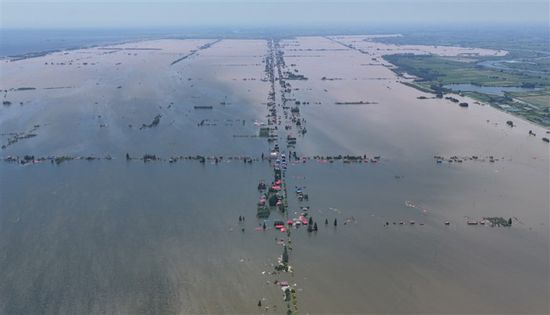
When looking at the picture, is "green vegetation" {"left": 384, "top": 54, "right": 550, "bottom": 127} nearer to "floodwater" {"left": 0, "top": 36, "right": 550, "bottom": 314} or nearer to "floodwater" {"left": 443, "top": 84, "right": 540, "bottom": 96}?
"floodwater" {"left": 443, "top": 84, "right": 540, "bottom": 96}

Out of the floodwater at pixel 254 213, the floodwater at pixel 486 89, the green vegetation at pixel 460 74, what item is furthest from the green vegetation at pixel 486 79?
the floodwater at pixel 254 213

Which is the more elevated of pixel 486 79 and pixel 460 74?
pixel 460 74

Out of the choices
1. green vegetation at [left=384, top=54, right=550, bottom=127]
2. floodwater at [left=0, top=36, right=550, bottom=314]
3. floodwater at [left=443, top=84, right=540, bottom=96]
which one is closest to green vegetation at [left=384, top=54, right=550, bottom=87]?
green vegetation at [left=384, top=54, right=550, bottom=127]

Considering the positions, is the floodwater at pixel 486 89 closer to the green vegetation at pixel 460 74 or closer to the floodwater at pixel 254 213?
the green vegetation at pixel 460 74

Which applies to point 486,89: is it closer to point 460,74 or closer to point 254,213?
point 460,74

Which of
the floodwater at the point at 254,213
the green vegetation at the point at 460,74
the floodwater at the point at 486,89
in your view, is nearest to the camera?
the floodwater at the point at 254,213

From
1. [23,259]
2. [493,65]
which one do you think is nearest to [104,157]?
[23,259]

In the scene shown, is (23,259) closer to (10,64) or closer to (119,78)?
(119,78)

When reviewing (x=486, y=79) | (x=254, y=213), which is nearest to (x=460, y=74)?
(x=486, y=79)
